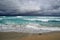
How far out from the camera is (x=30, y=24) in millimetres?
2811

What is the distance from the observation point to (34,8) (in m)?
2.30

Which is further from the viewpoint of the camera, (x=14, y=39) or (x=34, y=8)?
(x=34, y=8)

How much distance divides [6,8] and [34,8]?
0.58m

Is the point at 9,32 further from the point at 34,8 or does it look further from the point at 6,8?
the point at 34,8

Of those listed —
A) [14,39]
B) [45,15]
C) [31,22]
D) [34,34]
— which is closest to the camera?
[14,39]

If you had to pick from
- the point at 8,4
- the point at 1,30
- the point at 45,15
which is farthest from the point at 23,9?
the point at 1,30

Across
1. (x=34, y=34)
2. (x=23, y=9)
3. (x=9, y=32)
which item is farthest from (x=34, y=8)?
(x=9, y=32)

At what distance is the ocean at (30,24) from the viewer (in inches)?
95.3

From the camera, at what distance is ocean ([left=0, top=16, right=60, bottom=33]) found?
242 cm

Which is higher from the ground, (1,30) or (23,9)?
(23,9)

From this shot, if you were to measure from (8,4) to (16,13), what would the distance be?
0.80 ft

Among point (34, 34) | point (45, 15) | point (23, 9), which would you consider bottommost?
point (34, 34)

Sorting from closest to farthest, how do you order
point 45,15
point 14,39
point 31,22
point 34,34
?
1. point 14,39
2. point 34,34
3. point 45,15
4. point 31,22

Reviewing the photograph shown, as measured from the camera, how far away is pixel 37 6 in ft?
7.54
